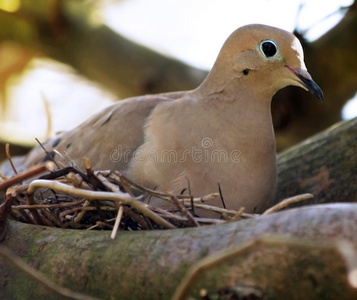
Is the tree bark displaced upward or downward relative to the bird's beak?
downward

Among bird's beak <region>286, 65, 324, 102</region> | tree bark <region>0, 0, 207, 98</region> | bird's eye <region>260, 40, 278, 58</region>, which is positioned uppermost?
bird's eye <region>260, 40, 278, 58</region>

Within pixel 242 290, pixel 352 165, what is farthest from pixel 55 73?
pixel 242 290

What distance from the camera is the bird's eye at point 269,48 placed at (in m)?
3.30

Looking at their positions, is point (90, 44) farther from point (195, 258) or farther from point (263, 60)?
point (195, 258)

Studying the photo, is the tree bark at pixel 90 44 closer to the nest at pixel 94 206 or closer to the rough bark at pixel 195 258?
the nest at pixel 94 206

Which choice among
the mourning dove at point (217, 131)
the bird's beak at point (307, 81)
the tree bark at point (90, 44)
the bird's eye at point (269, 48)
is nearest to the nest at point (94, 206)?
the mourning dove at point (217, 131)

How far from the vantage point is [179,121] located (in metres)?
3.25

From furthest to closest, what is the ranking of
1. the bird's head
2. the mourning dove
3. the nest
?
the bird's head
the mourning dove
the nest

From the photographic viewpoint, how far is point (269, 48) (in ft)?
10.8

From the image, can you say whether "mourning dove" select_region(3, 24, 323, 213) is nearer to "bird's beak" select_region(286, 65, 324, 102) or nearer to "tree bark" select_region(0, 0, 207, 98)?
"bird's beak" select_region(286, 65, 324, 102)

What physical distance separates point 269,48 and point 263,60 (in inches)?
2.1

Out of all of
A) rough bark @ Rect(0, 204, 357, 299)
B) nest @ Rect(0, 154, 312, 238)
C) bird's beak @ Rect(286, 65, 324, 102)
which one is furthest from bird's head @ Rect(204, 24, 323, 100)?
rough bark @ Rect(0, 204, 357, 299)

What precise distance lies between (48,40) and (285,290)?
10.8 ft

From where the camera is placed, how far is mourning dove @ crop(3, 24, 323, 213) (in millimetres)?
3109
